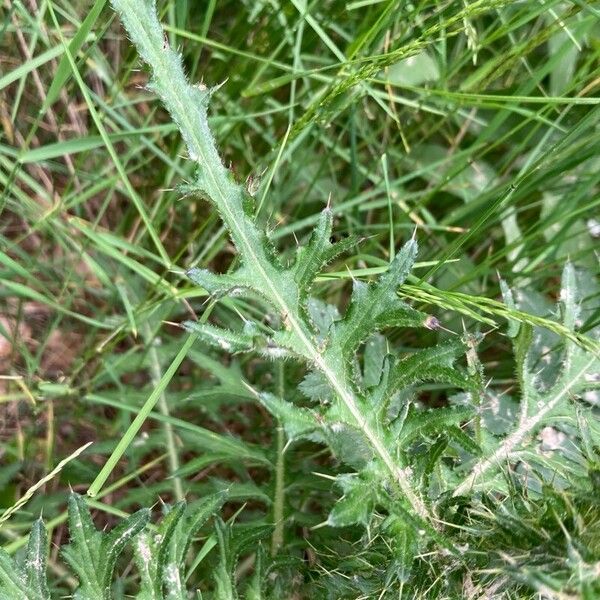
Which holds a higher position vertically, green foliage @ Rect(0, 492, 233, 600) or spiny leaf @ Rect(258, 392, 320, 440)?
spiny leaf @ Rect(258, 392, 320, 440)

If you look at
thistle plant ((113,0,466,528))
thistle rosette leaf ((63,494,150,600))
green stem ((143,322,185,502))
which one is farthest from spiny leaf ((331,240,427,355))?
green stem ((143,322,185,502))

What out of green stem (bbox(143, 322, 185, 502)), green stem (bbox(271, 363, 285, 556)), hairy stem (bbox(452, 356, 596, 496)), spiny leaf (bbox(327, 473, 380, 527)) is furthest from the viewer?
green stem (bbox(143, 322, 185, 502))

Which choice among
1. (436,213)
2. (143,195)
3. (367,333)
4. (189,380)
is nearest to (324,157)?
(436,213)

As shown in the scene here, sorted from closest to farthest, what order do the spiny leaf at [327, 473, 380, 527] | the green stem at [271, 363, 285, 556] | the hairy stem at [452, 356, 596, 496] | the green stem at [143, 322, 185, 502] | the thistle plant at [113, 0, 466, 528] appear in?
the spiny leaf at [327, 473, 380, 527], the thistle plant at [113, 0, 466, 528], the hairy stem at [452, 356, 596, 496], the green stem at [271, 363, 285, 556], the green stem at [143, 322, 185, 502]

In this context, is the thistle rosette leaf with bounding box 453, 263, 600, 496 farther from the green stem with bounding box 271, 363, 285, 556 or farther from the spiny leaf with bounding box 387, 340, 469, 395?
the green stem with bounding box 271, 363, 285, 556

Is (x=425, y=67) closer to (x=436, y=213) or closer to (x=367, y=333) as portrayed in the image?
(x=436, y=213)

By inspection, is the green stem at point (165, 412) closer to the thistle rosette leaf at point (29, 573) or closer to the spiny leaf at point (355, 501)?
the thistle rosette leaf at point (29, 573)

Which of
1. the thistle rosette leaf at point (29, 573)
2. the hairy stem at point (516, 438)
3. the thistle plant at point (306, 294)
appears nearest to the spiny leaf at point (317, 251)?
the thistle plant at point (306, 294)

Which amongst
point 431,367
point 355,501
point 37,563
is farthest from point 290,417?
point 37,563
